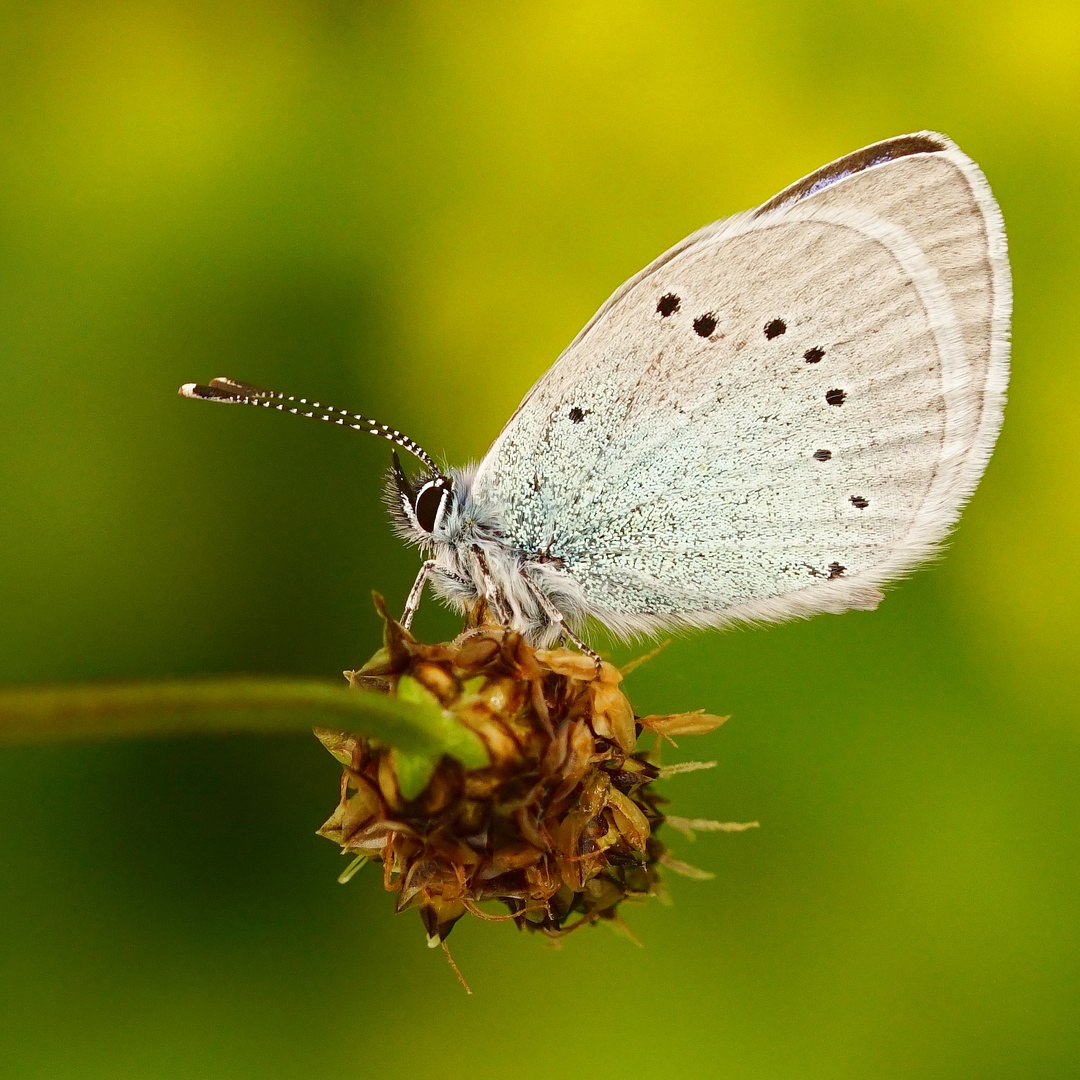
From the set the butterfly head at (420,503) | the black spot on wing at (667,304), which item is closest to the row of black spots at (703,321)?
the black spot on wing at (667,304)

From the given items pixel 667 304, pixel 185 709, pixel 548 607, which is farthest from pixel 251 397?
pixel 185 709

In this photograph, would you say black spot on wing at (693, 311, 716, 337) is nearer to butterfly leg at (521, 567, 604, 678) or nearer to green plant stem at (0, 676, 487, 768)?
butterfly leg at (521, 567, 604, 678)

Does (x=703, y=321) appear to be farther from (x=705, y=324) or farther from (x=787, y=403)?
(x=787, y=403)

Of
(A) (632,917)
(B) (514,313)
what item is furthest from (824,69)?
(A) (632,917)

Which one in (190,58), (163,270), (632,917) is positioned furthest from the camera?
(190,58)

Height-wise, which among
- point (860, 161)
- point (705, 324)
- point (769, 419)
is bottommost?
point (769, 419)

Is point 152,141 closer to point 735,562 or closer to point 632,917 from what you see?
point 735,562

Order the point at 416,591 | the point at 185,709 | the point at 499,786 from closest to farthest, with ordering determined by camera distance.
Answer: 1. the point at 185,709
2. the point at 499,786
3. the point at 416,591
